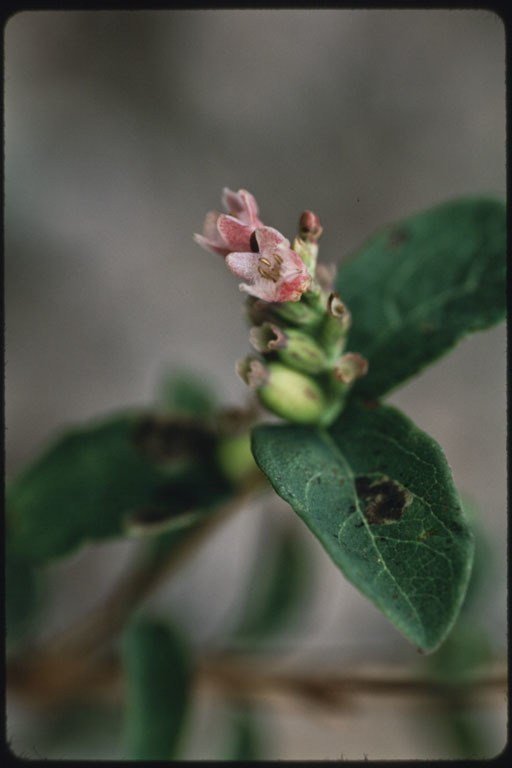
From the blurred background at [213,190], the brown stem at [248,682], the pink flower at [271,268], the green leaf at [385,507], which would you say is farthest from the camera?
the blurred background at [213,190]

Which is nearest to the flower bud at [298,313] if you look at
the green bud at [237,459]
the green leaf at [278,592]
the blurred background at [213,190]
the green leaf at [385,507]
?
the green leaf at [385,507]

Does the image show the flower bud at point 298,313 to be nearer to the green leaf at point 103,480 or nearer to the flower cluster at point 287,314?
the flower cluster at point 287,314

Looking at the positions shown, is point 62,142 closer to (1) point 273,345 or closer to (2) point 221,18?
(2) point 221,18

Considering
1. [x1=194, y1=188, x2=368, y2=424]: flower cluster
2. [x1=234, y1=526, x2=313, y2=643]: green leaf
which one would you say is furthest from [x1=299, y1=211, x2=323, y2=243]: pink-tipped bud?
[x1=234, y1=526, x2=313, y2=643]: green leaf

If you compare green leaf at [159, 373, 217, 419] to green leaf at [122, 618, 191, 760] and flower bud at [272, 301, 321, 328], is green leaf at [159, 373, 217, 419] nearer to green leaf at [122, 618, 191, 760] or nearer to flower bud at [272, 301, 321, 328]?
green leaf at [122, 618, 191, 760]

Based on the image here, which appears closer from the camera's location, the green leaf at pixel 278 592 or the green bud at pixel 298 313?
the green bud at pixel 298 313

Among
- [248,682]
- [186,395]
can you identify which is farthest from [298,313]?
[248,682]
